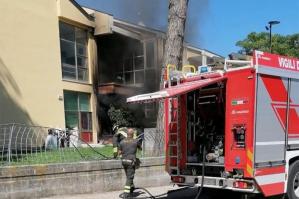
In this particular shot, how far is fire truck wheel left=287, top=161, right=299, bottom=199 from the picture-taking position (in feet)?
28.3

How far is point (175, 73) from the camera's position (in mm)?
9414

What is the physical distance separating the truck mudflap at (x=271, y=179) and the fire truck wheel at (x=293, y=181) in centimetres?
22

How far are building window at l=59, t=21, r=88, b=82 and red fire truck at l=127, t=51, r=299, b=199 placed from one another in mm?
14343

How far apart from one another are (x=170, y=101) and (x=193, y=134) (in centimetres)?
80

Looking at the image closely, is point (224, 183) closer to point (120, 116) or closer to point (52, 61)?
point (52, 61)

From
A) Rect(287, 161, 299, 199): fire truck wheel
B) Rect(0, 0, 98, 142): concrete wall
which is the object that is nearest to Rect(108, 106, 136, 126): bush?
Rect(0, 0, 98, 142): concrete wall

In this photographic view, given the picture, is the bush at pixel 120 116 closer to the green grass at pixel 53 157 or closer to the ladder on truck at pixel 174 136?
the green grass at pixel 53 157

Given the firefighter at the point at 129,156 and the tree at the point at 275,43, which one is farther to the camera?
the tree at the point at 275,43

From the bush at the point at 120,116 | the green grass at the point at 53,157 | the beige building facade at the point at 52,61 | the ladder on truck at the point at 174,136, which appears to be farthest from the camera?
the bush at the point at 120,116

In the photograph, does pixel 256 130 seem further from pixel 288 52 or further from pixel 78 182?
pixel 288 52

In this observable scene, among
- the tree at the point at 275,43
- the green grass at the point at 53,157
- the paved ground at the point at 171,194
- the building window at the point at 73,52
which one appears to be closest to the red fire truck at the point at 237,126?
the paved ground at the point at 171,194

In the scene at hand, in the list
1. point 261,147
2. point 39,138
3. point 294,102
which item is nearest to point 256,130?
point 261,147

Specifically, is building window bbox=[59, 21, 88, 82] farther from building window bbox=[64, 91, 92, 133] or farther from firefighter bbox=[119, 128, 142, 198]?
firefighter bbox=[119, 128, 142, 198]

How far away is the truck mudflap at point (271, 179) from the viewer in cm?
794
